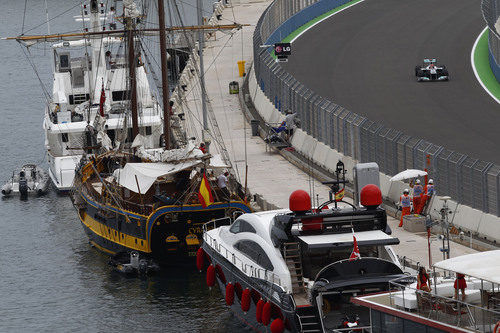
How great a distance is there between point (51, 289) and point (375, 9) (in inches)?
2116

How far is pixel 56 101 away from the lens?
79375 mm

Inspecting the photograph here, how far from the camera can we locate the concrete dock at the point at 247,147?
47938mm

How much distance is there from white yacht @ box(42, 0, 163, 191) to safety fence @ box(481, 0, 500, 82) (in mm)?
18705

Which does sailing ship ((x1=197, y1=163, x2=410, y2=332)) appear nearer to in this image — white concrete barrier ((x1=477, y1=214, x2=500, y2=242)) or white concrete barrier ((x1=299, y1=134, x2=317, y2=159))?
white concrete barrier ((x1=477, y1=214, x2=500, y2=242))

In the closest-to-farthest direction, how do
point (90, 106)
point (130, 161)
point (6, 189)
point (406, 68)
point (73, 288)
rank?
point (73, 288) < point (130, 161) < point (6, 189) < point (90, 106) < point (406, 68)

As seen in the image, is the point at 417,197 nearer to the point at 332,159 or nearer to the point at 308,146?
the point at 332,159

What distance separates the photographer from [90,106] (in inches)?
2995

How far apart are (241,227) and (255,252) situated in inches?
83.4

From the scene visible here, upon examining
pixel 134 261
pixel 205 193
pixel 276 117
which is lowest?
pixel 134 261

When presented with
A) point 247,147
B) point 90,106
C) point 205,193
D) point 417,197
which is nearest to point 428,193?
point 417,197

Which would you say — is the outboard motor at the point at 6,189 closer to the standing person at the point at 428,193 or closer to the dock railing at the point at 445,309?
the standing person at the point at 428,193

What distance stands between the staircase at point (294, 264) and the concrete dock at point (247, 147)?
6236 millimetres

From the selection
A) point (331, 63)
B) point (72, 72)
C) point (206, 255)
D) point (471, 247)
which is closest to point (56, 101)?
point (72, 72)

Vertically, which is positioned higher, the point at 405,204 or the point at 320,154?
the point at 320,154
